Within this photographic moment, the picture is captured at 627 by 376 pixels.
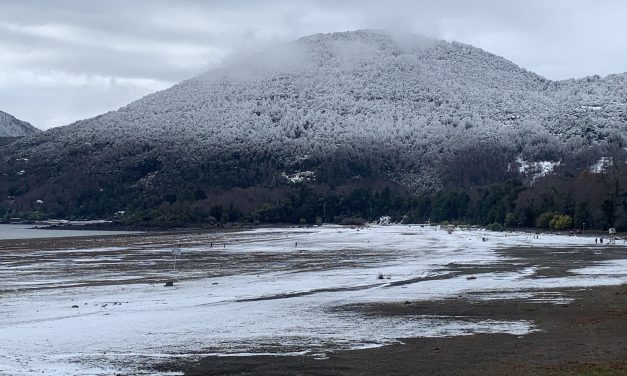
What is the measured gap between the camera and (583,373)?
21.0m

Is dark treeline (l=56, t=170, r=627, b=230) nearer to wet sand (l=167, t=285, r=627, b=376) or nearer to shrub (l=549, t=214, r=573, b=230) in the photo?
shrub (l=549, t=214, r=573, b=230)

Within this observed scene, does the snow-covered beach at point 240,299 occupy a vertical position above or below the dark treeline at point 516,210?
below

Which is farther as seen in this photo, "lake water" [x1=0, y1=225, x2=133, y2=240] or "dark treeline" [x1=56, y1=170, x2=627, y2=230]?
"lake water" [x1=0, y1=225, x2=133, y2=240]

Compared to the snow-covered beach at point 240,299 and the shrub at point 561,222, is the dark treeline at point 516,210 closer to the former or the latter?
the shrub at point 561,222

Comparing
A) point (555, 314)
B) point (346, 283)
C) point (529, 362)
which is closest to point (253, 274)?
point (346, 283)

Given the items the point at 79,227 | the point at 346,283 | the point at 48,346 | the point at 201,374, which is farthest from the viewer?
the point at 79,227

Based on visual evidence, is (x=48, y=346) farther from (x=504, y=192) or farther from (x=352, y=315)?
(x=504, y=192)

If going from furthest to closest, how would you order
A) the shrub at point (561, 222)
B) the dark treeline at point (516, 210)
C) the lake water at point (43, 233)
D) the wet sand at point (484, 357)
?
the lake water at point (43, 233), the shrub at point (561, 222), the dark treeline at point (516, 210), the wet sand at point (484, 357)

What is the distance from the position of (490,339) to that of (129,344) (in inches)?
422

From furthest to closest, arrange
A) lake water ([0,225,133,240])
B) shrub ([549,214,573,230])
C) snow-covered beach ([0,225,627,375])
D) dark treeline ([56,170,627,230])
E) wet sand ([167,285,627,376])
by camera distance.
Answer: lake water ([0,225,133,240]) → shrub ([549,214,573,230]) → dark treeline ([56,170,627,230]) → snow-covered beach ([0,225,627,375]) → wet sand ([167,285,627,376])

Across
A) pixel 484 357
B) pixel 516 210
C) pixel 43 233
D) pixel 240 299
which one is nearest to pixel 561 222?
pixel 516 210

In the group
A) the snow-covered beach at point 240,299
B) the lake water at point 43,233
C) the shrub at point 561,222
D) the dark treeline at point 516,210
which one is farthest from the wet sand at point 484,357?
the lake water at point 43,233

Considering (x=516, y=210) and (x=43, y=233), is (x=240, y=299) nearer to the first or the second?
(x=516, y=210)

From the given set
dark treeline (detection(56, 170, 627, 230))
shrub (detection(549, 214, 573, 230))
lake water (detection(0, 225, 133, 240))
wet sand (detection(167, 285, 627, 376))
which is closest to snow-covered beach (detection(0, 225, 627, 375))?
wet sand (detection(167, 285, 627, 376))
